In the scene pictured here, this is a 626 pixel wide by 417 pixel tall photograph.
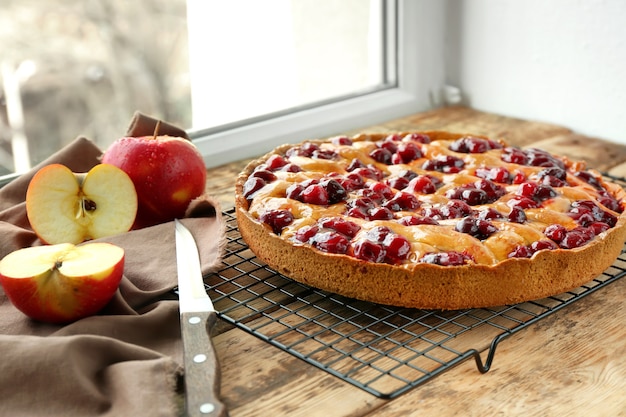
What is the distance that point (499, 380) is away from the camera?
1.25 m

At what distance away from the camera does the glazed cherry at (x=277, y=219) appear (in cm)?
149

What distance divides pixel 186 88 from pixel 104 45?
27cm

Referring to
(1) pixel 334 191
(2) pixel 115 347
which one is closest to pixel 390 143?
(1) pixel 334 191

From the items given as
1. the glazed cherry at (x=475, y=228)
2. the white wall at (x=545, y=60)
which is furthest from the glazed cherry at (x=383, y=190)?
the white wall at (x=545, y=60)

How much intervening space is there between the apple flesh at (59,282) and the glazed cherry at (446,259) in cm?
52

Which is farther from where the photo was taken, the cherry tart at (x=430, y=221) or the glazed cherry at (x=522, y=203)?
A: the glazed cherry at (x=522, y=203)

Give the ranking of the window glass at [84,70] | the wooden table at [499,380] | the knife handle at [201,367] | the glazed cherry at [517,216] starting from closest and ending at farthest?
the knife handle at [201,367], the wooden table at [499,380], the glazed cherry at [517,216], the window glass at [84,70]

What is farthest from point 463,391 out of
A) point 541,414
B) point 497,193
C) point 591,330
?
point 497,193

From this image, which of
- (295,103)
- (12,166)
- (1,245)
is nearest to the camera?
(1,245)

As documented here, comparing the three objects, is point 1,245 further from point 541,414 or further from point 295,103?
point 295,103

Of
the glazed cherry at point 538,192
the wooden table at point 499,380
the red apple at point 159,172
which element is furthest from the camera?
the red apple at point 159,172

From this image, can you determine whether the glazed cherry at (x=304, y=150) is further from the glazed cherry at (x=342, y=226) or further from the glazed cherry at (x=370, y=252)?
the glazed cherry at (x=370, y=252)

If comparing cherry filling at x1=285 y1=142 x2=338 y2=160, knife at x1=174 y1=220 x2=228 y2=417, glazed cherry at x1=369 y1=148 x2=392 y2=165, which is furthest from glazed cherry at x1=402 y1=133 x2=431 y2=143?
knife at x1=174 y1=220 x2=228 y2=417

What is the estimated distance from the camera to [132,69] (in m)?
2.57
